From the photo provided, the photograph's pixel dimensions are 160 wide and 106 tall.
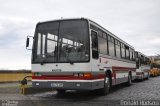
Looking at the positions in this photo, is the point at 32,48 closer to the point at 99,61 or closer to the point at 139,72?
the point at 99,61

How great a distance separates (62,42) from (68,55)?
66 centimetres

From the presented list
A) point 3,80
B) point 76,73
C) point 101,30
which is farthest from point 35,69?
point 3,80

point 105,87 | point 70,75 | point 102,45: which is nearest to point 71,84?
point 70,75

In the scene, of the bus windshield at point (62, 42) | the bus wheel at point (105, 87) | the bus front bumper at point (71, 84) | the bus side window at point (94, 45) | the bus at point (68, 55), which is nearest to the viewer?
the bus front bumper at point (71, 84)

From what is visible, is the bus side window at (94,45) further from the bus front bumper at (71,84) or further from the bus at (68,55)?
the bus front bumper at (71,84)

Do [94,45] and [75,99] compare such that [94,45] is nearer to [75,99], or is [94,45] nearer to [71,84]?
[71,84]

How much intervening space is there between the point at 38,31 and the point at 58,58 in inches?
67.5

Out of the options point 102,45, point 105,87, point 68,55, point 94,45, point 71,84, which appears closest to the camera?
point 71,84

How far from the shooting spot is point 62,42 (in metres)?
13.2

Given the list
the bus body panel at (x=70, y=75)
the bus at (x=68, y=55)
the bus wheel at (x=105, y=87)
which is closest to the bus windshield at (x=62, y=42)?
the bus at (x=68, y=55)

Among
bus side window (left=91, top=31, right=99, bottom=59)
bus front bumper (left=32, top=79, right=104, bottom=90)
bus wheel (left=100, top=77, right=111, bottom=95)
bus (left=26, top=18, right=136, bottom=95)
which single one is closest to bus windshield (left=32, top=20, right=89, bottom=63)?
bus (left=26, top=18, right=136, bottom=95)

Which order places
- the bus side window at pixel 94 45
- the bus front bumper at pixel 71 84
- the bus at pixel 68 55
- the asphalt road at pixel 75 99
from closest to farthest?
the asphalt road at pixel 75 99, the bus front bumper at pixel 71 84, the bus at pixel 68 55, the bus side window at pixel 94 45

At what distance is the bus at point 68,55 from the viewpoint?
12664mm

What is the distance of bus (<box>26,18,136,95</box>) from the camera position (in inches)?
499
